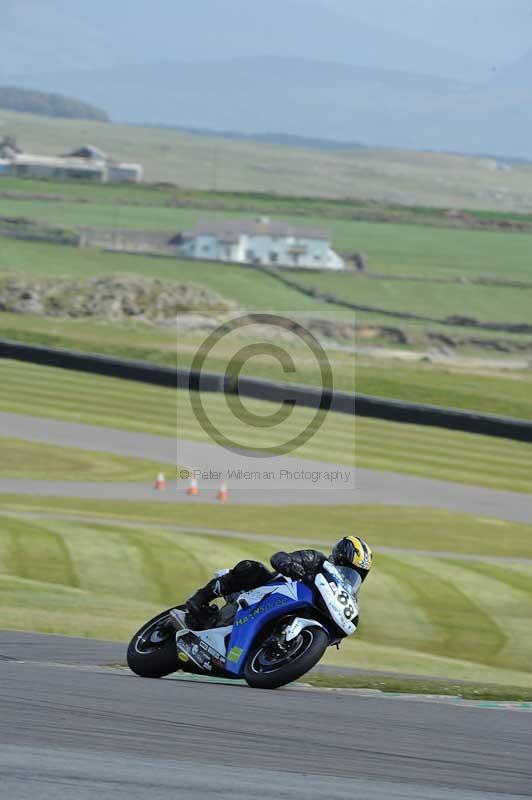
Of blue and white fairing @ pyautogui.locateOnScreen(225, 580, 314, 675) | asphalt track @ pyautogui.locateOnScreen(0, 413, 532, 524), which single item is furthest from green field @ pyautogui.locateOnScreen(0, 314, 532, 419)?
blue and white fairing @ pyautogui.locateOnScreen(225, 580, 314, 675)

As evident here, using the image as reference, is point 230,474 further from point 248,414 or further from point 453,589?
point 453,589

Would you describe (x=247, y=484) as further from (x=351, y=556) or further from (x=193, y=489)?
(x=351, y=556)

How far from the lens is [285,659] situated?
33.0 feet

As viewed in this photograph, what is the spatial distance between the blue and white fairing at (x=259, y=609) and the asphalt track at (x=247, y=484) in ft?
73.4

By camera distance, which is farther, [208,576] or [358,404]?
[358,404]

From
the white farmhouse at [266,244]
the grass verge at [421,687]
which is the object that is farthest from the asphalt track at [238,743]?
the white farmhouse at [266,244]

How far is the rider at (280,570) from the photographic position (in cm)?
1030

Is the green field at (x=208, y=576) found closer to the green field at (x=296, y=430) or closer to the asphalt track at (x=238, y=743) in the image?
the asphalt track at (x=238, y=743)

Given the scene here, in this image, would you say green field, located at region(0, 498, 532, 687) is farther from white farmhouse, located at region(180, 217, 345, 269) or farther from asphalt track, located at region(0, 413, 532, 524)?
white farmhouse, located at region(180, 217, 345, 269)

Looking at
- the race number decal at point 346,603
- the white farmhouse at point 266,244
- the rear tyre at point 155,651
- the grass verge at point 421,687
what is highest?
the white farmhouse at point 266,244

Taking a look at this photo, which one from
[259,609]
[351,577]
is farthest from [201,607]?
[351,577]

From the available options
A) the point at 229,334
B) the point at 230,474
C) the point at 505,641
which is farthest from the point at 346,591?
the point at 229,334

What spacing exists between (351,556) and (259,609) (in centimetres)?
87

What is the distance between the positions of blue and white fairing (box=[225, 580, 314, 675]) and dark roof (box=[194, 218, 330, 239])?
136 meters
